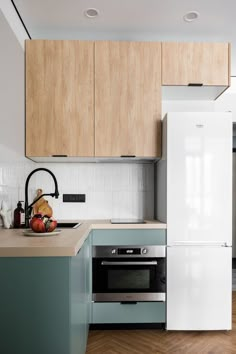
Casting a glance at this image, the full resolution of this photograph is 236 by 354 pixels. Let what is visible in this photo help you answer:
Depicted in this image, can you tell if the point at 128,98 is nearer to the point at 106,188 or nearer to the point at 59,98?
the point at 59,98

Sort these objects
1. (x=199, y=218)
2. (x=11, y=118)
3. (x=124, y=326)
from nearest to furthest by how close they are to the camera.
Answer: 1. (x=11, y=118)
2. (x=199, y=218)
3. (x=124, y=326)

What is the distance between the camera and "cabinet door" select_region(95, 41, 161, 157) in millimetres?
2992

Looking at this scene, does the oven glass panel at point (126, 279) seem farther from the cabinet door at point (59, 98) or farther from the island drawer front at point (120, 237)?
the cabinet door at point (59, 98)

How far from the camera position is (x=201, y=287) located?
2.78 meters

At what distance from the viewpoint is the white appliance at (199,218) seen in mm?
2770

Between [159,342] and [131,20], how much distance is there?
2.57 m

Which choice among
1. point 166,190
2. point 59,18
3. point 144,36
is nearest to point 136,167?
point 166,190

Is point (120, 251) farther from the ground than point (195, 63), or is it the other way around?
point (195, 63)

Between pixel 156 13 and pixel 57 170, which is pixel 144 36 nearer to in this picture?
pixel 156 13

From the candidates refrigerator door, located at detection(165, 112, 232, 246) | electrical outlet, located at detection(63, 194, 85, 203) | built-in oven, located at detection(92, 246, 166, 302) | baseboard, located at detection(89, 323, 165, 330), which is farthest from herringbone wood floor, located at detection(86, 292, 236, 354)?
electrical outlet, located at detection(63, 194, 85, 203)

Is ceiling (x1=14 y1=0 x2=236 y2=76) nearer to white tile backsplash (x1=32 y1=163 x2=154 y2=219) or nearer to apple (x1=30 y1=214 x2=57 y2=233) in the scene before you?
white tile backsplash (x1=32 y1=163 x2=154 y2=219)

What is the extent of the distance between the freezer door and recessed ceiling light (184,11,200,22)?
183cm

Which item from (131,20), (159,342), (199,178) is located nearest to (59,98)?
(131,20)

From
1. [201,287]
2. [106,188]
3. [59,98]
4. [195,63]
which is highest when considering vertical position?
[195,63]
